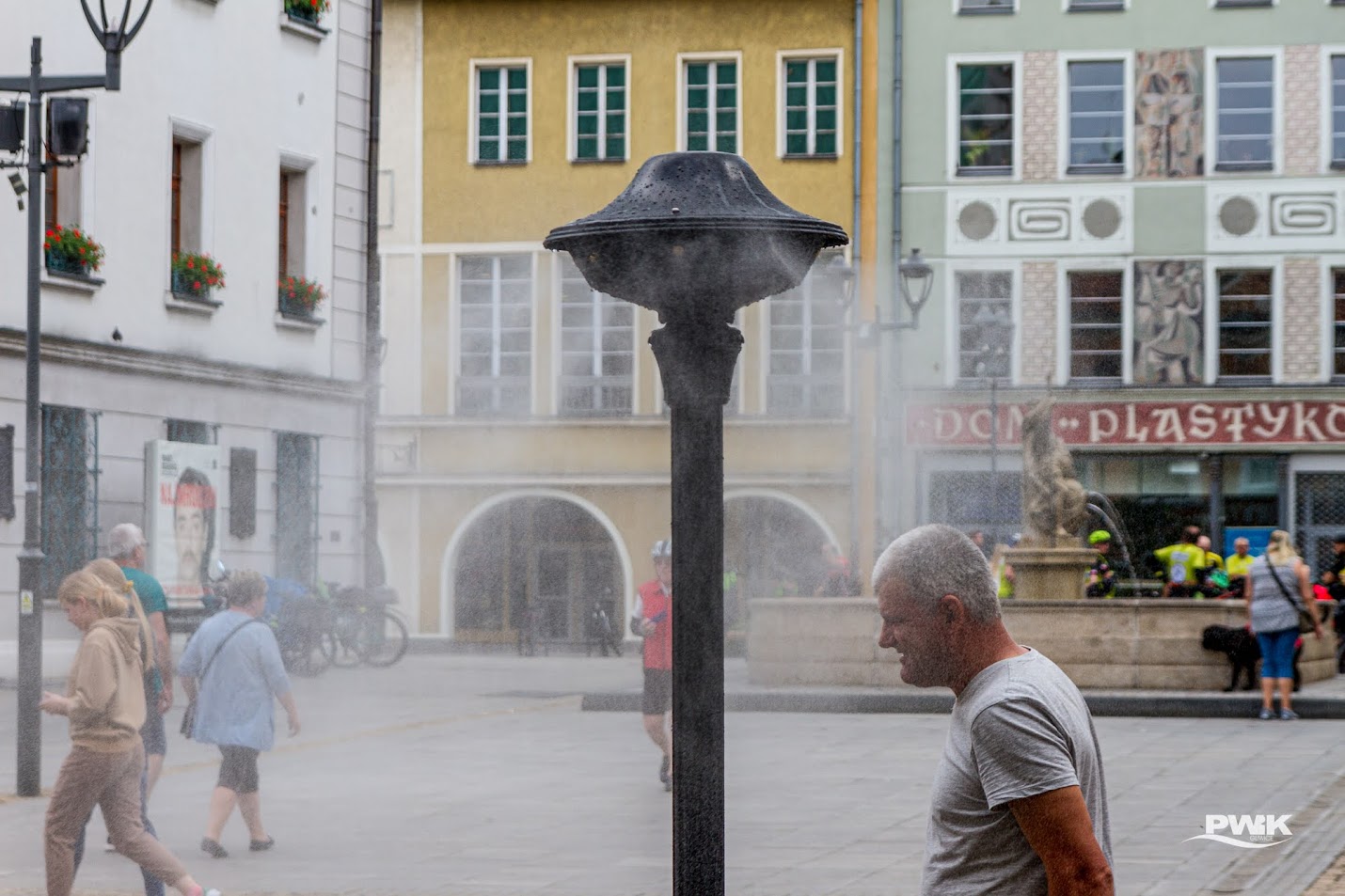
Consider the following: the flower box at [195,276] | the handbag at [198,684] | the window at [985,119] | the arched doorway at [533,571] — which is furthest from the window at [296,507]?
the window at [985,119]

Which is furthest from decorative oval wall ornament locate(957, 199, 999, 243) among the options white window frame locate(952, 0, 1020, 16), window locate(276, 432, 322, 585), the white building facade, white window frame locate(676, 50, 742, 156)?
the white building facade

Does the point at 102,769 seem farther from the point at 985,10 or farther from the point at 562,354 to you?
the point at 985,10

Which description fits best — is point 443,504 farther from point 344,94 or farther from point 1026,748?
point 1026,748

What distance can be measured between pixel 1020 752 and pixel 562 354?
65.0 feet

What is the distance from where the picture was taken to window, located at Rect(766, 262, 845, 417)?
90.4 ft

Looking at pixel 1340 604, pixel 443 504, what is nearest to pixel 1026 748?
pixel 1340 604

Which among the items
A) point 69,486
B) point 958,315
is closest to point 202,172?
point 69,486

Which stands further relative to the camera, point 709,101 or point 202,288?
point 709,101

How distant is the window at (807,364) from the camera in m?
27.6

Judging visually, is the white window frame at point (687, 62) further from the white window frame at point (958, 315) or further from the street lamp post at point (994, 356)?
the white window frame at point (958, 315)

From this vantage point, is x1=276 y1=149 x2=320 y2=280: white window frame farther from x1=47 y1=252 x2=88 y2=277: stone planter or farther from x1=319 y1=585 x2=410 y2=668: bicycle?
x1=319 y1=585 x2=410 y2=668: bicycle

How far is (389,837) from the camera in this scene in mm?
9711

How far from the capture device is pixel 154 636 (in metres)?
9.17

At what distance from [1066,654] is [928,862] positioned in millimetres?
14941
